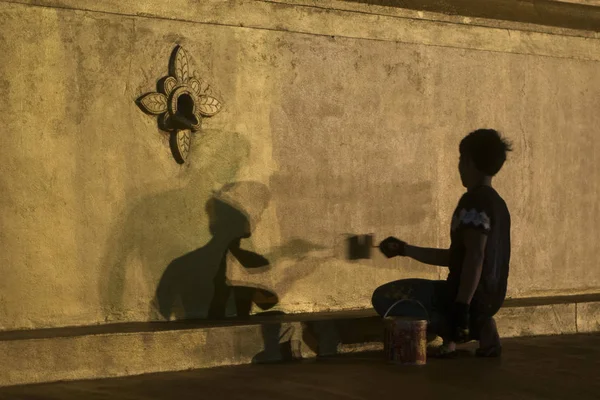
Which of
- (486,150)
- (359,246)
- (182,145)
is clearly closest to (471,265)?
(486,150)

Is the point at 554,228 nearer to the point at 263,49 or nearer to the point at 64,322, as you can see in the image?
the point at 263,49

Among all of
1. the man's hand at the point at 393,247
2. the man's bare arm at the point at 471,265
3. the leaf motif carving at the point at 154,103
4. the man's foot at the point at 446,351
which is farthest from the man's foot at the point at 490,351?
the leaf motif carving at the point at 154,103

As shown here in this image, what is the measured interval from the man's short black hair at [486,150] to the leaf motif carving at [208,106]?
1.89 m

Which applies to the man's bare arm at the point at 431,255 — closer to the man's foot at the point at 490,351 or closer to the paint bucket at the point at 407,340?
the paint bucket at the point at 407,340

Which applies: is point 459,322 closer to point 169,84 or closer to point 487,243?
point 487,243

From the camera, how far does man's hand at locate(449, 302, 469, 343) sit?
7086 mm

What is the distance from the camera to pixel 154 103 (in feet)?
25.1

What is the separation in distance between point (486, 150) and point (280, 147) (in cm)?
180

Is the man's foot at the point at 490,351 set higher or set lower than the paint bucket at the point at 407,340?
lower

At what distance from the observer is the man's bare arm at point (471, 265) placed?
23.0 feet

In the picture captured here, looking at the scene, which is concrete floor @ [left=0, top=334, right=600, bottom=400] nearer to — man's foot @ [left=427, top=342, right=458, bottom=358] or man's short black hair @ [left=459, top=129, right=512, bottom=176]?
man's foot @ [left=427, top=342, right=458, bottom=358]

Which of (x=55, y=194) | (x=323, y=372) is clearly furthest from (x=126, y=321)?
(x=323, y=372)

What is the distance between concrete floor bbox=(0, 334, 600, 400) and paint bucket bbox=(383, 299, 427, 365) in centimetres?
10

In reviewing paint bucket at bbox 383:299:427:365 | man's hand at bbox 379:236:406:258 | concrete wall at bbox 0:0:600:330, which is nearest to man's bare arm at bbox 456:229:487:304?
paint bucket at bbox 383:299:427:365
